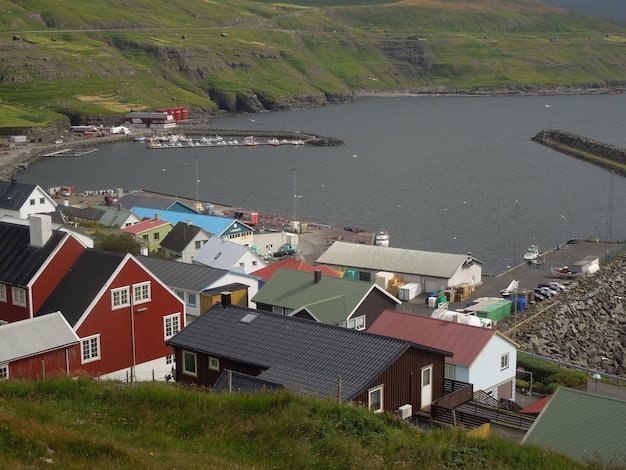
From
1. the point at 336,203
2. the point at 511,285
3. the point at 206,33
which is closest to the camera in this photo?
the point at 511,285

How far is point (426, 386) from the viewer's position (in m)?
14.6

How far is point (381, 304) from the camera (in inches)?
908

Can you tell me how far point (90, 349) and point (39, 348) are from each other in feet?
5.36

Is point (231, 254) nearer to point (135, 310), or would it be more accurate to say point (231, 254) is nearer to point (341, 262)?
point (341, 262)

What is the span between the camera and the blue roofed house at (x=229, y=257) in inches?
1225

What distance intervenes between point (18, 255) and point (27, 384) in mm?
7934

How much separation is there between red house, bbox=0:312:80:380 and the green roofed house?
6.68 m

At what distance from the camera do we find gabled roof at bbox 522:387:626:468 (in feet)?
39.1

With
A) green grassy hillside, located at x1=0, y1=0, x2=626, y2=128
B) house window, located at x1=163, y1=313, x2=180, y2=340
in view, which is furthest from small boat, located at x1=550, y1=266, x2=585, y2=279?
green grassy hillside, located at x1=0, y1=0, x2=626, y2=128

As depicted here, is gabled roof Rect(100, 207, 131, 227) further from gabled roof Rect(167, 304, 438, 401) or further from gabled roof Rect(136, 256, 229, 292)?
gabled roof Rect(167, 304, 438, 401)

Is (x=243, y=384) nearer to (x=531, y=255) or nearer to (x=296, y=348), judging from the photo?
(x=296, y=348)

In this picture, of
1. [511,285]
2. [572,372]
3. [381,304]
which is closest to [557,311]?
[511,285]

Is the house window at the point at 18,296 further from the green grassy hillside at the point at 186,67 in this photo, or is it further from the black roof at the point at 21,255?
the green grassy hillside at the point at 186,67

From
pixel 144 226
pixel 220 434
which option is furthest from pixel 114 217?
pixel 220 434
